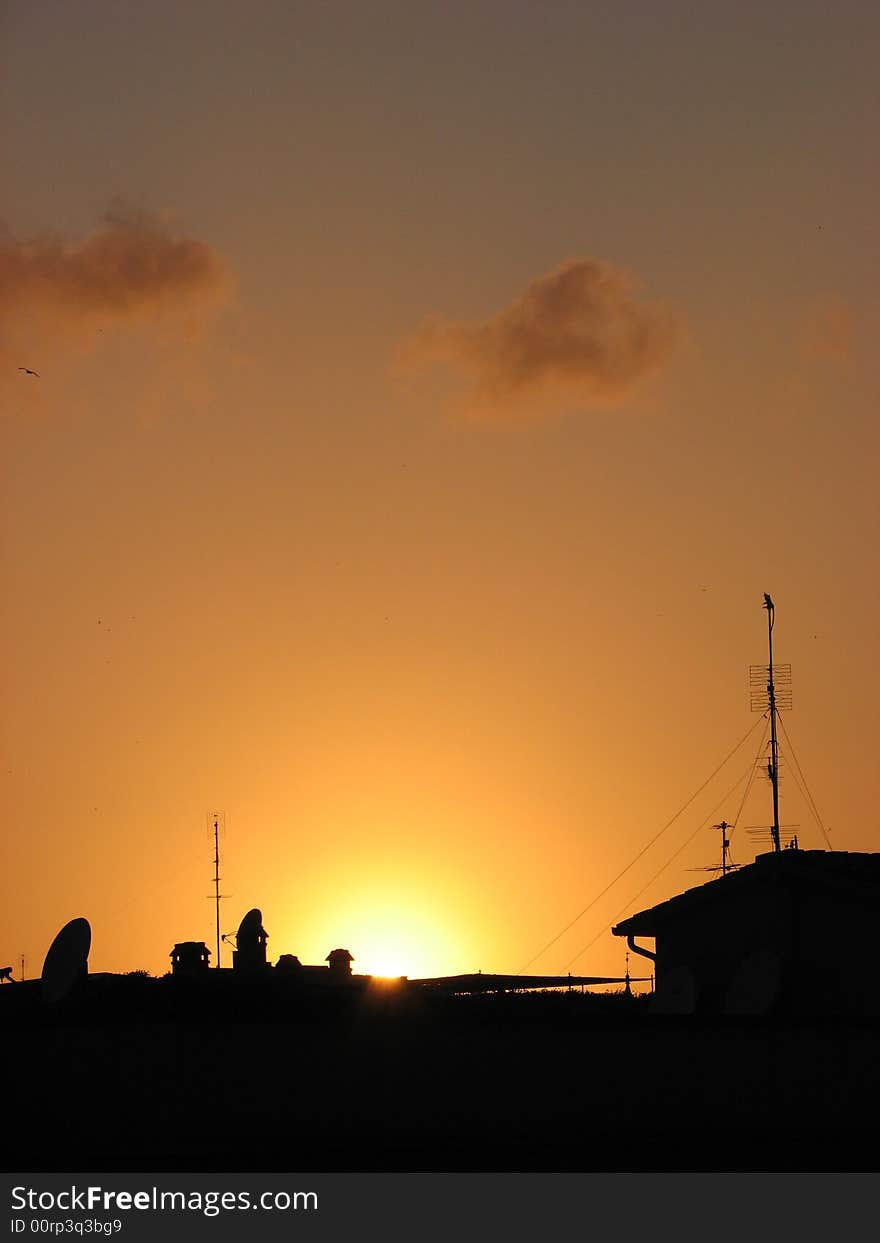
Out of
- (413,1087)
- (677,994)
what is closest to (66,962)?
(413,1087)

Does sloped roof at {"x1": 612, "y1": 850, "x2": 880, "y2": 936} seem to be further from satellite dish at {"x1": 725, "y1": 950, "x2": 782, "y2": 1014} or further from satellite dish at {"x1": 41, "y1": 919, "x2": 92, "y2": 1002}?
satellite dish at {"x1": 41, "y1": 919, "x2": 92, "y2": 1002}

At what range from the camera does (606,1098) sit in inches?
1054

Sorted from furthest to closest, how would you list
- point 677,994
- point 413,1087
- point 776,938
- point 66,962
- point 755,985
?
1. point 776,938
2. point 677,994
3. point 755,985
4. point 66,962
5. point 413,1087

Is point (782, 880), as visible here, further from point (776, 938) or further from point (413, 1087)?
point (413, 1087)

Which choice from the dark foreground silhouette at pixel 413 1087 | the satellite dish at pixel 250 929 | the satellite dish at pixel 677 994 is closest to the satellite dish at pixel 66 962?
the dark foreground silhouette at pixel 413 1087

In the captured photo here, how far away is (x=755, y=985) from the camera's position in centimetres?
3098

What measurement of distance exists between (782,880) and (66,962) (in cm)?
1237

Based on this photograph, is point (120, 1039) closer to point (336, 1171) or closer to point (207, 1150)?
point (207, 1150)

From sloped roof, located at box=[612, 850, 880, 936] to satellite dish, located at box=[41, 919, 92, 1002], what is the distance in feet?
39.1

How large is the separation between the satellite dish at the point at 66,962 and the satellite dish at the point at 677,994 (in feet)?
30.7

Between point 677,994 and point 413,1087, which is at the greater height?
point 677,994

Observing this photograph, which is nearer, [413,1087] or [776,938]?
[413,1087]

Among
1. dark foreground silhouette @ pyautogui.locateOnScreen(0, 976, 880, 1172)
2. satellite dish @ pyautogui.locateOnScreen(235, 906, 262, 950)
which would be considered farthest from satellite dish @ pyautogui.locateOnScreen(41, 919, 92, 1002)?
satellite dish @ pyautogui.locateOnScreen(235, 906, 262, 950)
